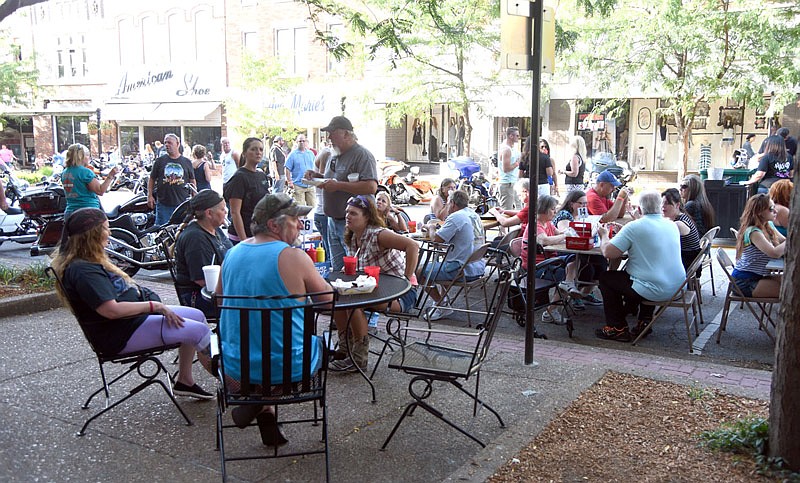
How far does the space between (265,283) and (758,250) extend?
15.8 ft

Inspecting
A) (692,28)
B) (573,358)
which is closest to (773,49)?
(692,28)

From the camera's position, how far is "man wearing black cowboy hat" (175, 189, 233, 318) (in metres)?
5.02

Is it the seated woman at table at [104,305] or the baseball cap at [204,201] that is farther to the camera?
the baseball cap at [204,201]

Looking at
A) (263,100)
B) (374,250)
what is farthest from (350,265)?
(263,100)

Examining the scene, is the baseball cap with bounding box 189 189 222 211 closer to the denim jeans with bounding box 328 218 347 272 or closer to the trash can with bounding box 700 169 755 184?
the denim jeans with bounding box 328 218 347 272

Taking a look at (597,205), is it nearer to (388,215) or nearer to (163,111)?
(388,215)

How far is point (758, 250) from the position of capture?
6461 mm

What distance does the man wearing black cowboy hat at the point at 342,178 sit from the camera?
22.3 ft

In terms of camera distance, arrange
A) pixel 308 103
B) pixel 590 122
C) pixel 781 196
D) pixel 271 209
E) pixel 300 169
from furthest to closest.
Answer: pixel 308 103 → pixel 590 122 → pixel 300 169 → pixel 781 196 → pixel 271 209

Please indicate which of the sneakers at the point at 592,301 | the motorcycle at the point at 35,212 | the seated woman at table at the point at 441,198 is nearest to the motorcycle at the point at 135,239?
the motorcycle at the point at 35,212

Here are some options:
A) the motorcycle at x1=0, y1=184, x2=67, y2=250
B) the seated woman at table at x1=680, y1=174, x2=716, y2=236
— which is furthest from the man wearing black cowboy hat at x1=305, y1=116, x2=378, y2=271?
the motorcycle at x1=0, y1=184, x2=67, y2=250

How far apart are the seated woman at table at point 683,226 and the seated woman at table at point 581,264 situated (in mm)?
808

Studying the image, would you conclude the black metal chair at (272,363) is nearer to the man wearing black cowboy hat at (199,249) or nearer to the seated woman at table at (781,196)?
the man wearing black cowboy hat at (199,249)

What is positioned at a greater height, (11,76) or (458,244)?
(11,76)
